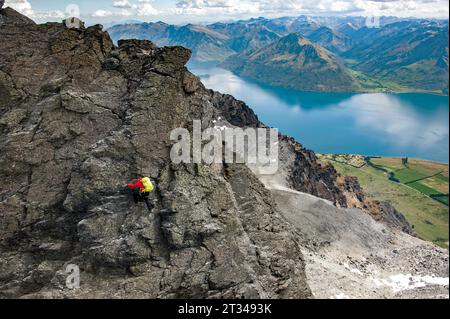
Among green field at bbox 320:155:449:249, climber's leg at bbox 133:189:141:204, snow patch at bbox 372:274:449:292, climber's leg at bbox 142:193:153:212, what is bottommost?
green field at bbox 320:155:449:249

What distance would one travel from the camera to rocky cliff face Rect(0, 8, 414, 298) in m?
24.4

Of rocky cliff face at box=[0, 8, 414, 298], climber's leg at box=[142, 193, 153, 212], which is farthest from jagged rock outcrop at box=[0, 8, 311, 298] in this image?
climber's leg at box=[142, 193, 153, 212]

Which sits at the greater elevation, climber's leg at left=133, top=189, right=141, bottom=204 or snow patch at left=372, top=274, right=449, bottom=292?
climber's leg at left=133, top=189, right=141, bottom=204

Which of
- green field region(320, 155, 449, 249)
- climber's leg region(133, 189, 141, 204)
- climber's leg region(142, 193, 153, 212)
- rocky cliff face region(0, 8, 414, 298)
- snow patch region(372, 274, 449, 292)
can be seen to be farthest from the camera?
green field region(320, 155, 449, 249)

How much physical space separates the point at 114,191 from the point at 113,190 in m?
0.10

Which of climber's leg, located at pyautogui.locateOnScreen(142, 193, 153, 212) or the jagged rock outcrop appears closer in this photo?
the jagged rock outcrop

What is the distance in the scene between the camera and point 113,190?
26.4 m

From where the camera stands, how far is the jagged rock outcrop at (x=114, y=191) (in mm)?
24375

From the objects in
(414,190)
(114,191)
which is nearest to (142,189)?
(114,191)

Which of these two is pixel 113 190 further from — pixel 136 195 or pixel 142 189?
pixel 142 189

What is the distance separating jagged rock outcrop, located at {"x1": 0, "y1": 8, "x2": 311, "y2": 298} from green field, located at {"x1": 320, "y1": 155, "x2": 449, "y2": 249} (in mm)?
133631

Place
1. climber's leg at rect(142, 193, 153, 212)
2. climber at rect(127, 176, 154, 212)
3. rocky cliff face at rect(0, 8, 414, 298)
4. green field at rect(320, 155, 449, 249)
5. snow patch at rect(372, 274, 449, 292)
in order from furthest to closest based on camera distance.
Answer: green field at rect(320, 155, 449, 249)
snow patch at rect(372, 274, 449, 292)
climber's leg at rect(142, 193, 153, 212)
climber at rect(127, 176, 154, 212)
rocky cliff face at rect(0, 8, 414, 298)

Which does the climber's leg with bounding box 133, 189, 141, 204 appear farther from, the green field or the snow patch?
the green field

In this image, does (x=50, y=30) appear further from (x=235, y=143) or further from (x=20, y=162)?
(x=235, y=143)
